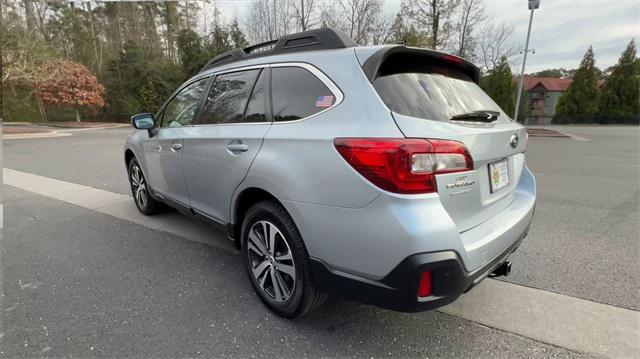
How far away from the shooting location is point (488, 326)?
2.15 metres

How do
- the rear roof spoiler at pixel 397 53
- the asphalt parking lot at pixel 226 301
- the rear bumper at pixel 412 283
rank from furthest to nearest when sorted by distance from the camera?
the asphalt parking lot at pixel 226 301, the rear roof spoiler at pixel 397 53, the rear bumper at pixel 412 283

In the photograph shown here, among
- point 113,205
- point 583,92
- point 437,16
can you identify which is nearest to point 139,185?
point 113,205

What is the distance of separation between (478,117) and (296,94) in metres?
1.14

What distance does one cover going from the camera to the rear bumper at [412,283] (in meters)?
1.55

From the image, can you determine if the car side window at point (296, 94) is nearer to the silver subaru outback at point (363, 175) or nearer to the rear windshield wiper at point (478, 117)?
the silver subaru outback at point (363, 175)

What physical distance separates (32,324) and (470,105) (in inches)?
130

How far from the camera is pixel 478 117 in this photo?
2012 mm

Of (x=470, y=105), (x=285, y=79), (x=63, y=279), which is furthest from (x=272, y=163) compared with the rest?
(x=63, y=279)

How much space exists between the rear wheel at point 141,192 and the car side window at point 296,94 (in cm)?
274

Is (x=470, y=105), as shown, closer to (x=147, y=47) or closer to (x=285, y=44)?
(x=285, y=44)

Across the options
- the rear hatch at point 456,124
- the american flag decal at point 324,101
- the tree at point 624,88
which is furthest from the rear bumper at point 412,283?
the tree at point 624,88

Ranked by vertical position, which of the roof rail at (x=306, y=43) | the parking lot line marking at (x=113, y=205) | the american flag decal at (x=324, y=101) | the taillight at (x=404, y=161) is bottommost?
the parking lot line marking at (x=113, y=205)

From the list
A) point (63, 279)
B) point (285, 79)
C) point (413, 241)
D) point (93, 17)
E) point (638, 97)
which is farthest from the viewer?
point (93, 17)

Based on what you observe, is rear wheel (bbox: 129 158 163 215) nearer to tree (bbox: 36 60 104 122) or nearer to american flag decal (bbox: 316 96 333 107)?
american flag decal (bbox: 316 96 333 107)
